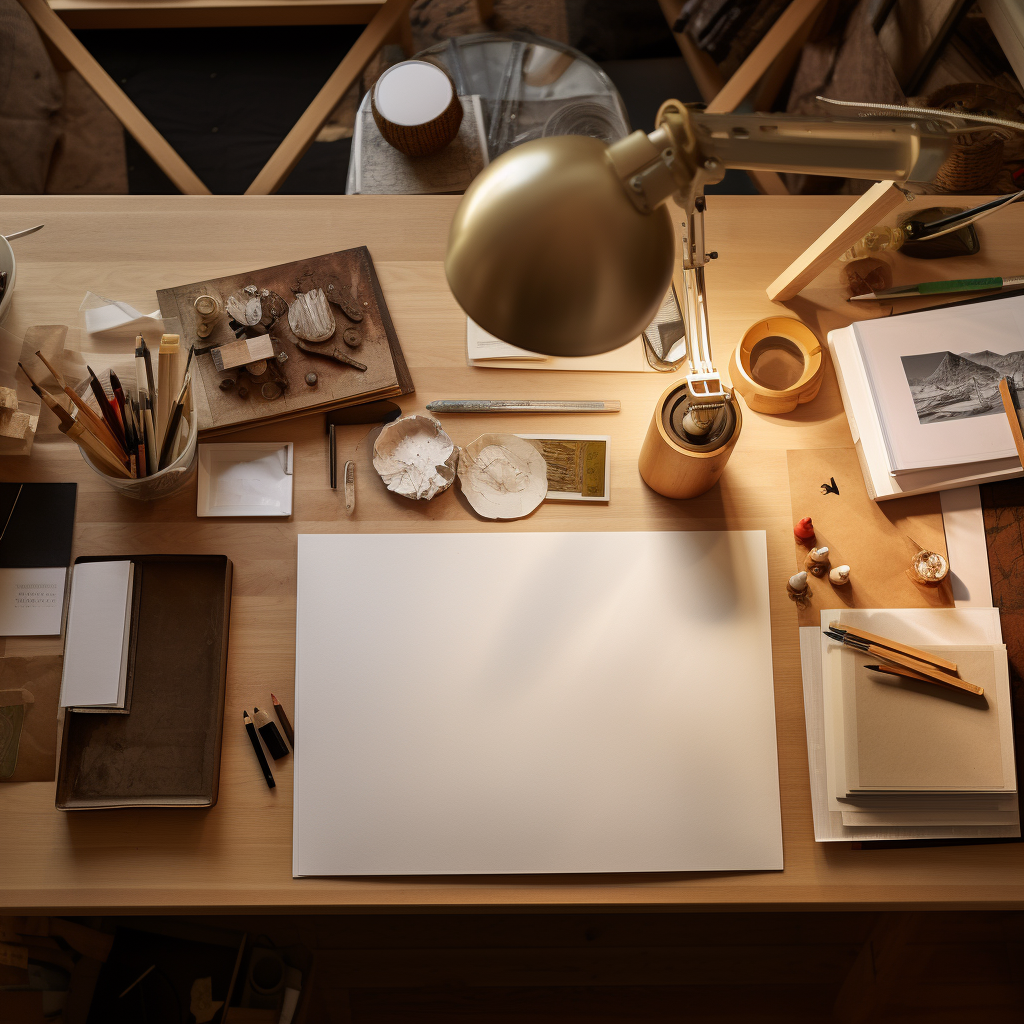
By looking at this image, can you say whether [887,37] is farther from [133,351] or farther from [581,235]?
[133,351]

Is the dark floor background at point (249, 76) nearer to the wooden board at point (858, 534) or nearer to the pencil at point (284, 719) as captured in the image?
the wooden board at point (858, 534)

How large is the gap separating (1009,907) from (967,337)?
0.69 metres

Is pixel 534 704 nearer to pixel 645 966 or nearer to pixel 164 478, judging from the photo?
pixel 164 478

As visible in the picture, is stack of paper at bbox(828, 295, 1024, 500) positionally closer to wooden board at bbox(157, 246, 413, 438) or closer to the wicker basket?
the wicker basket

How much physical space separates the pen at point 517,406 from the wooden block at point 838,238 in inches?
11.4

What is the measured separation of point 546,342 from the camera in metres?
0.61

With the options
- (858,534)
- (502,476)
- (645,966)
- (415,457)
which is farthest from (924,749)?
(645,966)

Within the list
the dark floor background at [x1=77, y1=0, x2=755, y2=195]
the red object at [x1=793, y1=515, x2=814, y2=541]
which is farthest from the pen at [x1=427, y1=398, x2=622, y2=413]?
the dark floor background at [x1=77, y1=0, x2=755, y2=195]

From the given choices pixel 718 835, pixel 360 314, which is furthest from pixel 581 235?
pixel 718 835

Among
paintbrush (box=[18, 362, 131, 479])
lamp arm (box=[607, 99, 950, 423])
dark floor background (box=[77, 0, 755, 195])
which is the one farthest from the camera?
dark floor background (box=[77, 0, 755, 195])

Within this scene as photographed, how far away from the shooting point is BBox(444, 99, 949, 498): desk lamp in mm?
559

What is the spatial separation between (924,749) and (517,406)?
64 centimetres

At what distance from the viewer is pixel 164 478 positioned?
97 centimetres

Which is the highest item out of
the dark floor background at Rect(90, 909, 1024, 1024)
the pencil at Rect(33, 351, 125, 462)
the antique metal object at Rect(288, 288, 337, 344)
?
the antique metal object at Rect(288, 288, 337, 344)
